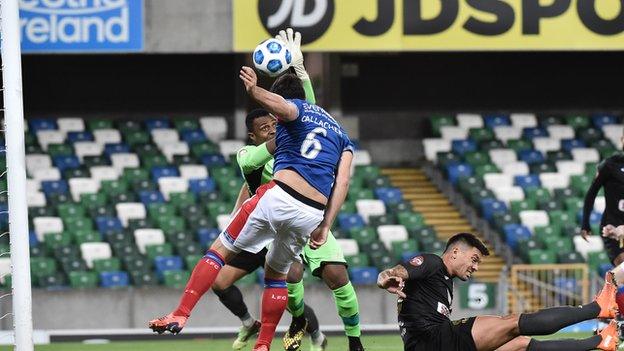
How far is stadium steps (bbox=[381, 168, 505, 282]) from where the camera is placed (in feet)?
67.6

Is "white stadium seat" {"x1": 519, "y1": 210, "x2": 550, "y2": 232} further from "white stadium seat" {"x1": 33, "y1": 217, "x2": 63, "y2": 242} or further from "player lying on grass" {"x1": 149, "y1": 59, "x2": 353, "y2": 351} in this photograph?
"player lying on grass" {"x1": 149, "y1": 59, "x2": 353, "y2": 351}

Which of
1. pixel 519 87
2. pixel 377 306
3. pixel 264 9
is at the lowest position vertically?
pixel 377 306

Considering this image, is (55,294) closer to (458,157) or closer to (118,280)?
(118,280)

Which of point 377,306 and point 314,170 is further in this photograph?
point 377,306

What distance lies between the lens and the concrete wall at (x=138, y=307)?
17656mm

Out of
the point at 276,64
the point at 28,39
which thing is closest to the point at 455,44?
the point at 28,39

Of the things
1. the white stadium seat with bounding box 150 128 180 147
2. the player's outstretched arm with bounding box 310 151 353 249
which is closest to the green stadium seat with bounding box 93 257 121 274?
the white stadium seat with bounding box 150 128 180 147

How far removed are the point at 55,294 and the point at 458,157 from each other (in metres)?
7.33

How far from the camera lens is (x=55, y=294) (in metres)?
17.8

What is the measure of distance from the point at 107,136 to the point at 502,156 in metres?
6.03

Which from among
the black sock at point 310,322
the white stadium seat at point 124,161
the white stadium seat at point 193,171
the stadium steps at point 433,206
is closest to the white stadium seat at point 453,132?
the stadium steps at point 433,206

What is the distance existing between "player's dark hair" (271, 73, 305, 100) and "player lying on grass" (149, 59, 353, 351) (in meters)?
0.05

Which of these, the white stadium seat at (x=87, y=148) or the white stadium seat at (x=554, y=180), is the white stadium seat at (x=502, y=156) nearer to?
the white stadium seat at (x=554, y=180)

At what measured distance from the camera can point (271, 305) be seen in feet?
31.4
